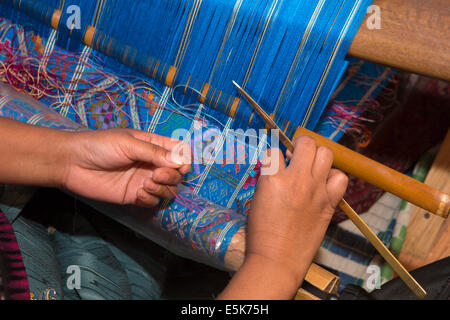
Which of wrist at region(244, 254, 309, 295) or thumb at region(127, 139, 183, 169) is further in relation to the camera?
thumb at region(127, 139, 183, 169)

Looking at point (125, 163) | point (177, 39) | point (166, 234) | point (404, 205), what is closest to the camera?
point (125, 163)

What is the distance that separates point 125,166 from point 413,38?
0.72 meters

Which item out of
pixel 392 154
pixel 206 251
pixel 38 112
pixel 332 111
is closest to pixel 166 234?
pixel 206 251

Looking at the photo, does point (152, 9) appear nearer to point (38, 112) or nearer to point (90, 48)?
point (90, 48)

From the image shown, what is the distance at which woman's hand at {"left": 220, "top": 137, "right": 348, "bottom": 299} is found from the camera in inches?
32.9

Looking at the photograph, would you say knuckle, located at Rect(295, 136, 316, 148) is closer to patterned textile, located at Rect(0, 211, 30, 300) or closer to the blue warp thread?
the blue warp thread

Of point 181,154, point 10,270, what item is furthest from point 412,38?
point 10,270

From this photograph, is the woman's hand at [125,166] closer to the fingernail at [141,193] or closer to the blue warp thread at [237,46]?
the fingernail at [141,193]

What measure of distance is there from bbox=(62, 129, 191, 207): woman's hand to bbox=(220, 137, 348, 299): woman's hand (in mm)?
223

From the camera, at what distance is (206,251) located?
1050 mm

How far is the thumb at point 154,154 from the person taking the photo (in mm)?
936

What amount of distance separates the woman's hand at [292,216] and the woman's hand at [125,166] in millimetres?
223

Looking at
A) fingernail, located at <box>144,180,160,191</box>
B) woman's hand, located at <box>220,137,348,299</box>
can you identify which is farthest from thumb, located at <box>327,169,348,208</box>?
fingernail, located at <box>144,180,160,191</box>
